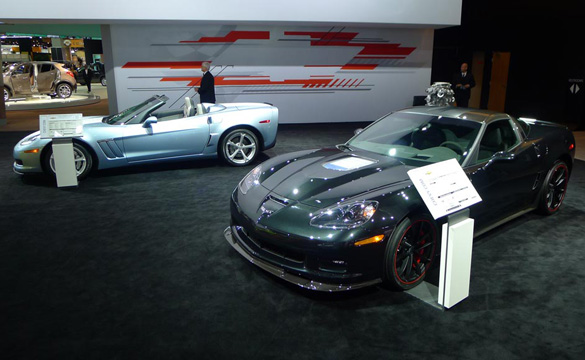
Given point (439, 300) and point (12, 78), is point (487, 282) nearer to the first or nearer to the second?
point (439, 300)

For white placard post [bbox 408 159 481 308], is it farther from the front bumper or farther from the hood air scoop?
the hood air scoop

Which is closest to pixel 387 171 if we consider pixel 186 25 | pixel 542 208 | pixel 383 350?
pixel 383 350

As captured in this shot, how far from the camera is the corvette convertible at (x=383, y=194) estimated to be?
3.05 m

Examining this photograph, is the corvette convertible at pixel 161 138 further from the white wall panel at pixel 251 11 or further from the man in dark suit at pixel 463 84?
the man in dark suit at pixel 463 84

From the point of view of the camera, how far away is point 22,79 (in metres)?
16.0

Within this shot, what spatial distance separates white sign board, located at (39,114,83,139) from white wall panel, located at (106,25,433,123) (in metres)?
5.58

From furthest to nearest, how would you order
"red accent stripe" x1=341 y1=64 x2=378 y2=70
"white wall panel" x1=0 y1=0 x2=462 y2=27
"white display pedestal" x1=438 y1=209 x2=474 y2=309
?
"red accent stripe" x1=341 y1=64 x2=378 y2=70 → "white wall panel" x1=0 y1=0 x2=462 y2=27 → "white display pedestal" x1=438 y1=209 x2=474 y2=309

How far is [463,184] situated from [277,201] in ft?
4.27

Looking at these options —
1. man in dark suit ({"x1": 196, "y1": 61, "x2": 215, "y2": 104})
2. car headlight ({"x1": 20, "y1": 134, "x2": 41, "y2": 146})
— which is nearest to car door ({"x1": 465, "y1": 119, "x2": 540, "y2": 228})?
car headlight ({"x1": 20, "y1": 134, "x2": 41, "y2": 146})

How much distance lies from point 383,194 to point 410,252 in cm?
45

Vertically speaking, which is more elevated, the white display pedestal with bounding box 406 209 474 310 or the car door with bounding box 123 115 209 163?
the car door with bounding box 123 115 209 163

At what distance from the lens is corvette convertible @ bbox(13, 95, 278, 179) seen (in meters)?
6.08

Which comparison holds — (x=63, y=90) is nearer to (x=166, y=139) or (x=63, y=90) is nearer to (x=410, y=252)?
(x=166, y=139)

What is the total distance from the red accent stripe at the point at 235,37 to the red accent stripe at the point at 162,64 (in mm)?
501
